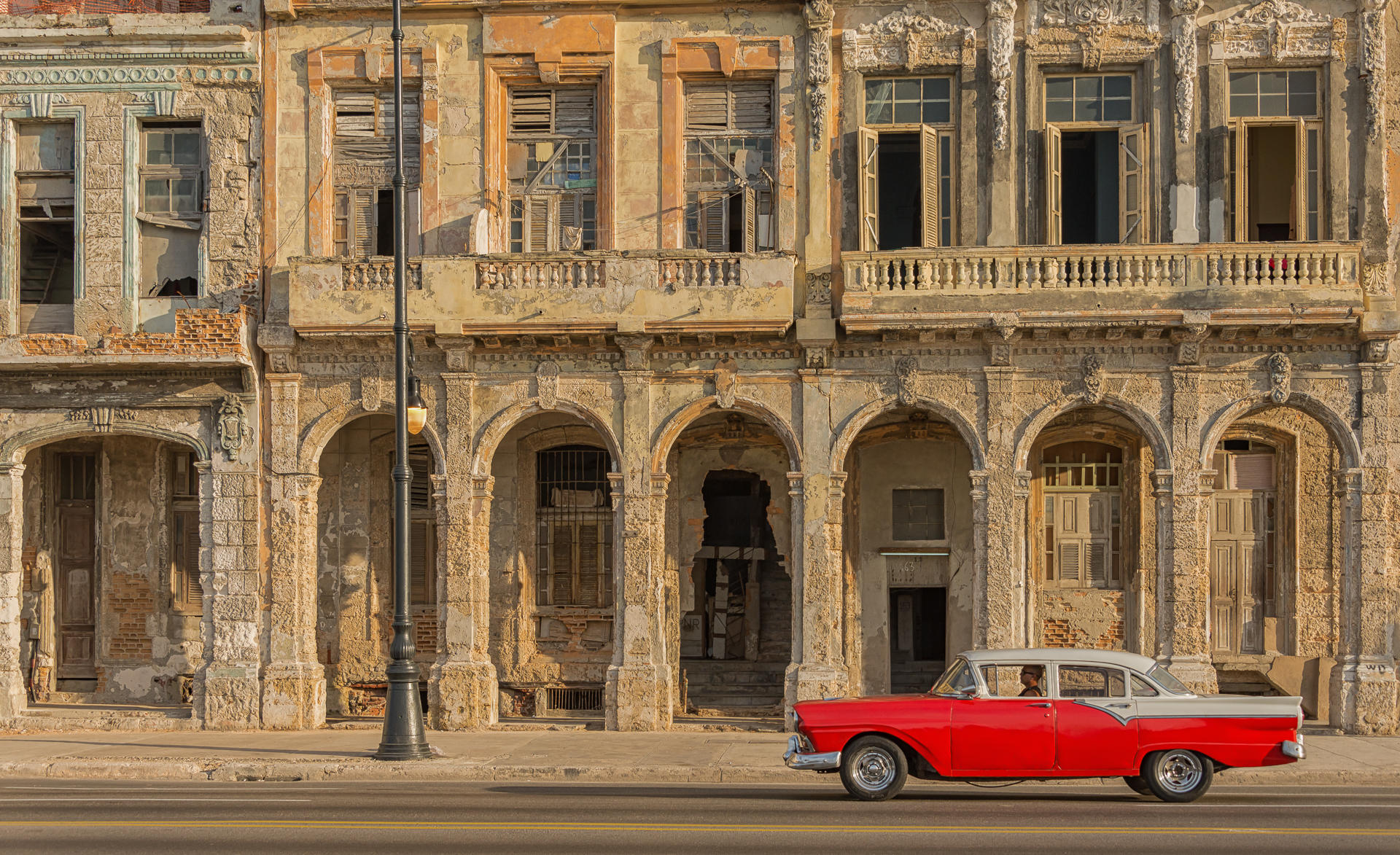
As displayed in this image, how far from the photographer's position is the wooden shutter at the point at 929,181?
22.6 meters

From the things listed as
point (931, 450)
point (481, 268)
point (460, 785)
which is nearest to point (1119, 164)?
point (931, 450)

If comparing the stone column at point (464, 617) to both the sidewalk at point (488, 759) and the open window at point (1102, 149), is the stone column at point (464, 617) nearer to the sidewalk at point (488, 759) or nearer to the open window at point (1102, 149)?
the sidewalk at point (488, 759)

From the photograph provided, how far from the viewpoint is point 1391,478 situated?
21.4m

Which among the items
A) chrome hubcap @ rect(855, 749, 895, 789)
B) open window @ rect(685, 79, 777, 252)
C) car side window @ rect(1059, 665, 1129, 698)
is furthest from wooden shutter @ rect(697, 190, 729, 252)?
chrome hubcap @ rect(855, 749, 895, 789)

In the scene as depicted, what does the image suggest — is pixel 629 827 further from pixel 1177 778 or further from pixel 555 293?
pixel 555 293

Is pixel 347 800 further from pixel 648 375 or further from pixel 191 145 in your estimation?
pixel 191 145

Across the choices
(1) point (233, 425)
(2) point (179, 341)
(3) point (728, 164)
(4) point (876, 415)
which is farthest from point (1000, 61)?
(2) point (179, 341)

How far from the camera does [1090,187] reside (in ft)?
75.8

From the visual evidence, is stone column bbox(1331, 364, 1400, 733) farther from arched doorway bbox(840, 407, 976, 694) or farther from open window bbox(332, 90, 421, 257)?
open window bbox(332, 90, 421, 257)

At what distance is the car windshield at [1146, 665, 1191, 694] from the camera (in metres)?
14.7

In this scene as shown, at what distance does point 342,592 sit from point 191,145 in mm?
7043

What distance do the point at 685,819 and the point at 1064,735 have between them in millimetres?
3649

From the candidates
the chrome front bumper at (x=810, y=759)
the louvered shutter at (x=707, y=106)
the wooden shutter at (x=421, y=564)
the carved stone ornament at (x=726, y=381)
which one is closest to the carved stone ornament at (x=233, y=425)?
the wooden shutter at (x=421, y=564)

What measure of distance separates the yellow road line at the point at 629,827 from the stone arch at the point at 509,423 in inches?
376
